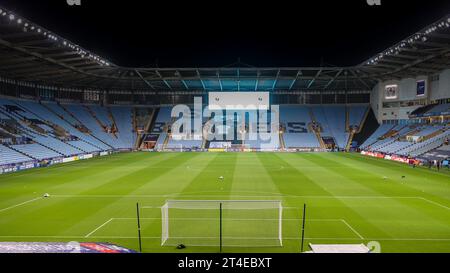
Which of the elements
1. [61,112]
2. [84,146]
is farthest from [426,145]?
[61,112]

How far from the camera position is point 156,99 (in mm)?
80500

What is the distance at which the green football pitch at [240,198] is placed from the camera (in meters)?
14.9

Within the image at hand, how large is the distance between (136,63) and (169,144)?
57.1 ft

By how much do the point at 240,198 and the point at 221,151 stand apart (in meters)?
44.3

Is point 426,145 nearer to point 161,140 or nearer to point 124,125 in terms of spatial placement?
point 161,140

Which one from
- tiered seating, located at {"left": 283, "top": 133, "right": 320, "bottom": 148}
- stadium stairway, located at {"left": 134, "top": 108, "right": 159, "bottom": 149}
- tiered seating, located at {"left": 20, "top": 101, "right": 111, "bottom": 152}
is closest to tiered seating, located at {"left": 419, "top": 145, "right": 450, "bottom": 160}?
tiered seating, located at {"left": 283, "top": 133, "right": 320, "bottom": 148}

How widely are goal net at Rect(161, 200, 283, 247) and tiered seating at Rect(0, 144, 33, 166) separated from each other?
28623 mm

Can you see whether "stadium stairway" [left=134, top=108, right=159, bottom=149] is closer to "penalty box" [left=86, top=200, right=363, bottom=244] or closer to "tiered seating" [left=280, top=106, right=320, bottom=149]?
"tiered seating" [left=280, top=106, right=320, bottom=149]

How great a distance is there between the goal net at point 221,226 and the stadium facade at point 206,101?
2550 cm

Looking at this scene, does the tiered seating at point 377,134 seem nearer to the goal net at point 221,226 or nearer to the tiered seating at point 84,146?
the tiered seating at point 84,146

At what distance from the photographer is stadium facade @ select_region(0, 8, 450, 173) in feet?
145

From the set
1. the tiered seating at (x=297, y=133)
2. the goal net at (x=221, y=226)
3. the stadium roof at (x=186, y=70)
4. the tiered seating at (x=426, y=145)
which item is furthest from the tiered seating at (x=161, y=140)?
the goal net at (x=221, y=226)
